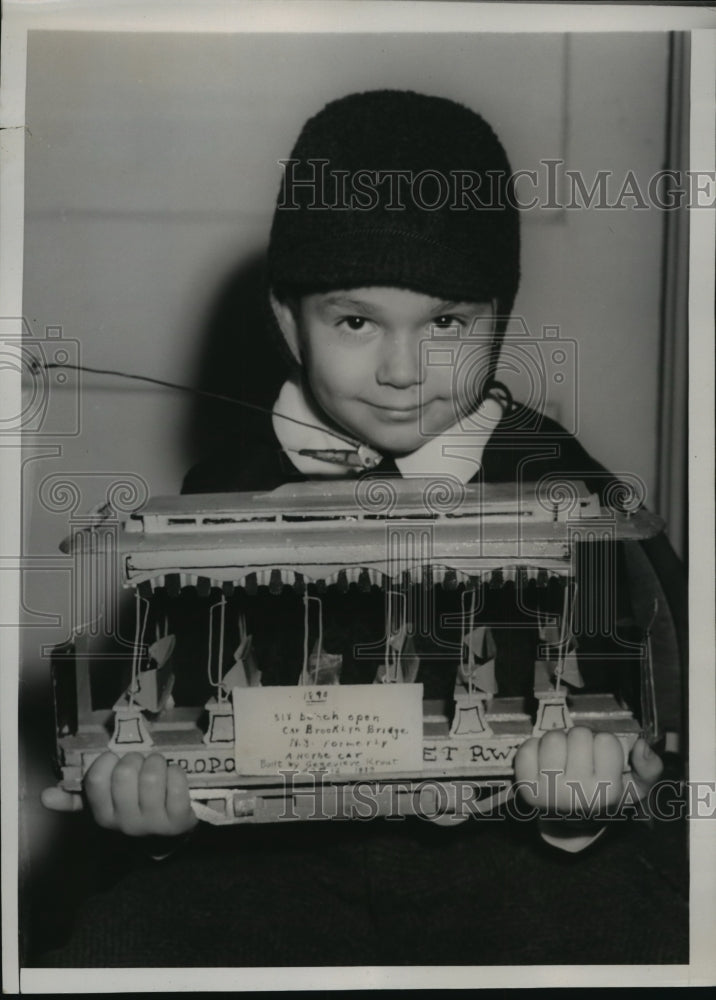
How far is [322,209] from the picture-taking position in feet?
2.60

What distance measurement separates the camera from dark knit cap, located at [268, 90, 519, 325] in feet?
2.53

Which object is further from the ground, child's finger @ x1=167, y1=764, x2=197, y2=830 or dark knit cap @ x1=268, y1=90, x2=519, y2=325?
dark knit cap @ x1=268, y1=90, x2=519, y2=325

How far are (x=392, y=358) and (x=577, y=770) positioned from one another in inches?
14.4

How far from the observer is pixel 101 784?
76 centimetres

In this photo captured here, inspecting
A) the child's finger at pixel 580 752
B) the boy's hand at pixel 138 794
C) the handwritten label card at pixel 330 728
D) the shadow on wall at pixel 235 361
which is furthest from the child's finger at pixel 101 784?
the child's finger at pixel 580 752

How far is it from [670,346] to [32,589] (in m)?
0.59

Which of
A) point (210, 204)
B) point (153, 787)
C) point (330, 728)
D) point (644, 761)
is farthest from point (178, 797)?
point (210, 204)

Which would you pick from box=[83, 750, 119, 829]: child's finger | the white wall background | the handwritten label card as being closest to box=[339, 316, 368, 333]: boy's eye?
the white wall background

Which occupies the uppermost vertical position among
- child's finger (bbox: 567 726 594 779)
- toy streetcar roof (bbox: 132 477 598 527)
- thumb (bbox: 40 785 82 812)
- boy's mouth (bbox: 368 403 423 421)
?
boy's mouth (bbox: 368 403 423 421)

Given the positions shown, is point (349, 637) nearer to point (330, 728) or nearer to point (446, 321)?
point (330, 728)

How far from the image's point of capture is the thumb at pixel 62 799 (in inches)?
31.0

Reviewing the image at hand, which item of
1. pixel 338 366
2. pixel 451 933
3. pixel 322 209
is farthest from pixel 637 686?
pixel 322 209

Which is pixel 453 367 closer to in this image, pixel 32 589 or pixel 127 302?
pixel 127 302

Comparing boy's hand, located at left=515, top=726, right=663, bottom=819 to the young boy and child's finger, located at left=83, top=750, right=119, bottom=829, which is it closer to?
the young boy
